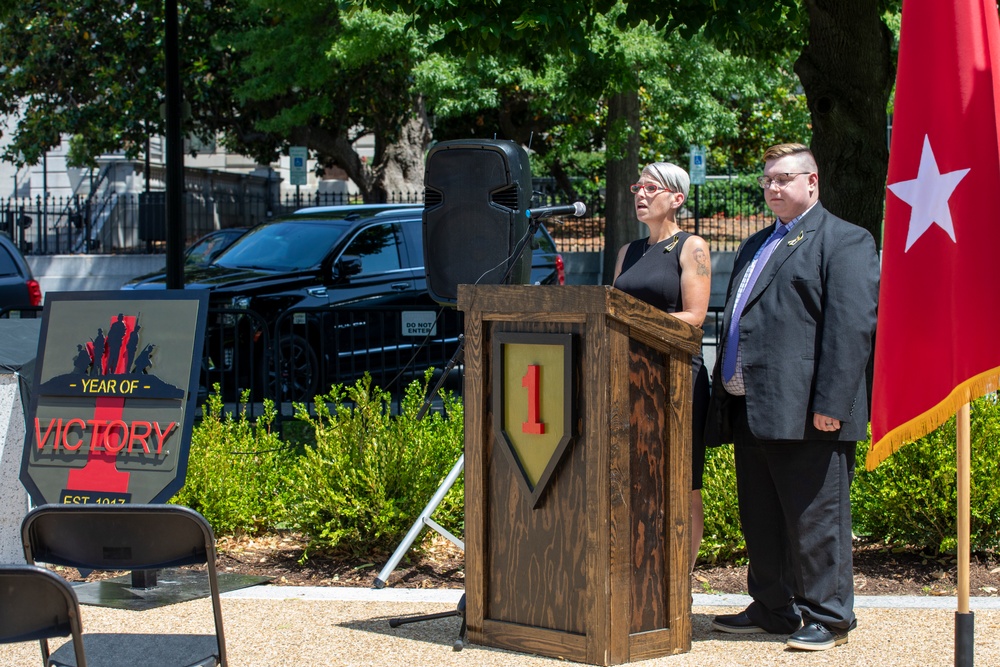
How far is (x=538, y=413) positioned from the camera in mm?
4316

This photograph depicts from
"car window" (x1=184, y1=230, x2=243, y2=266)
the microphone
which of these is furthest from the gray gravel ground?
"car window" (x1=184, y1=230, x2=243, y2=266)

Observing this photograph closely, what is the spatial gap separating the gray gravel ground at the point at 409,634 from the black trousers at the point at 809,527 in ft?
0.53

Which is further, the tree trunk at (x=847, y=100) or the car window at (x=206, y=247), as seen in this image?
the car window at (x=206, y=247)

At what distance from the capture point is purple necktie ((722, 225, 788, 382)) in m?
4.63

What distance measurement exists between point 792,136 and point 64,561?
29.0 m

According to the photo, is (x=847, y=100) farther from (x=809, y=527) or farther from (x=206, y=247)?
(x=206, y=247)

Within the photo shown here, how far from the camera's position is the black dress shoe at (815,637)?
448 centimetres

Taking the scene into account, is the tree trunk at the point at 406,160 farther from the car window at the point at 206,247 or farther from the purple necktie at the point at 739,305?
the purple necktie at the point at 739,305

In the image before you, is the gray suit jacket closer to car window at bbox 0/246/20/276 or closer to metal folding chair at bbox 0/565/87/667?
metal folding chair at bbox 0/565/87/667

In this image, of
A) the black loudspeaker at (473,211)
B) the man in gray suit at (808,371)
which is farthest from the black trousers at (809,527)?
the black loudspeaker at (473,211)

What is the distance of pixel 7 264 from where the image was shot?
12336mm

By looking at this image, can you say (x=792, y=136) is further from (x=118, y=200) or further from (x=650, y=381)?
(x=650, y=381)

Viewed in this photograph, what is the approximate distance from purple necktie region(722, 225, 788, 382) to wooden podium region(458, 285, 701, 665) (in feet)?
0.90

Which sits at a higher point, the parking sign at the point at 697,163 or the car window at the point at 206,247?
the parking sign at the point at 697,163
